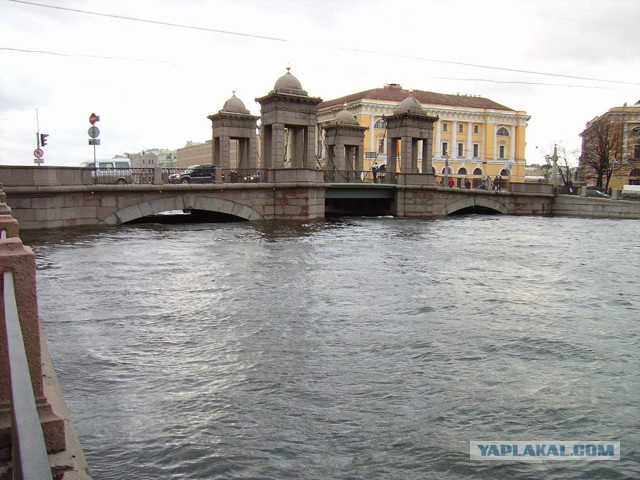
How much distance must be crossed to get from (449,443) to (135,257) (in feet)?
39.9

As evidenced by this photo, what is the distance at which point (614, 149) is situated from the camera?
212 ft

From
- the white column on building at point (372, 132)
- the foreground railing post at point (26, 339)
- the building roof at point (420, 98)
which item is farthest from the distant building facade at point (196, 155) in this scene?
the foreground railing post at point (26, 339)

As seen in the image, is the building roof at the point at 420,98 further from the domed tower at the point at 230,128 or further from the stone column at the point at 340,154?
the domed tower at the point at 230,128

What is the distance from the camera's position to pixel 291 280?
12.5 m

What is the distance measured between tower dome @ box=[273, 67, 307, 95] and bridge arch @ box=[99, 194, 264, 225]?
21.5ft

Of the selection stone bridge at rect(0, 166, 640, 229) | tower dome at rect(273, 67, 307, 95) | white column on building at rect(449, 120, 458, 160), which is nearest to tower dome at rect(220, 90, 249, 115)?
tower dome at rect(273, 67, 307, 95)

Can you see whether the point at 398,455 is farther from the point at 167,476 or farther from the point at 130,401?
the point at 130,401

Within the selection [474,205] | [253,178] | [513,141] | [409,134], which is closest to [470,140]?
[513,141]

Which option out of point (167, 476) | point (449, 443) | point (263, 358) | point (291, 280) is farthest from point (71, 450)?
point (291, 280)

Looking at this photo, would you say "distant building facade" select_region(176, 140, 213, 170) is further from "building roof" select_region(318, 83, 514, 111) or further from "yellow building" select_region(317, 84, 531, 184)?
"yellow building" select_region(317, 84, 531, 184)

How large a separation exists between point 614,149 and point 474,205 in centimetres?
3335

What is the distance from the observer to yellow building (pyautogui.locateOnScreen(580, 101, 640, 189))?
63.3 m

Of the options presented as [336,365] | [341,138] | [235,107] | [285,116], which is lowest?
[336,365]

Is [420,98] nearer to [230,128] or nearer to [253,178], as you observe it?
[230,128]
